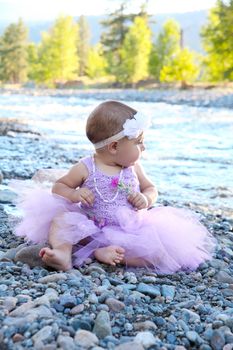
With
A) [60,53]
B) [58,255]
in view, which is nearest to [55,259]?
[58,255]

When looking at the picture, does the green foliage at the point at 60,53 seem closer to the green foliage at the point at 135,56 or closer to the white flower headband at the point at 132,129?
the green foliage at the point at 135,56

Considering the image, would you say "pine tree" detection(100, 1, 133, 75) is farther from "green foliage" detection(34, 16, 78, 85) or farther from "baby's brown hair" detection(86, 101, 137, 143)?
"baby's brown hair" detection(86, 101, 137, 143)

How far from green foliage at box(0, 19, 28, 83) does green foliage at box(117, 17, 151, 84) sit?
24.5m

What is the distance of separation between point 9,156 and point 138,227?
15.0 feet

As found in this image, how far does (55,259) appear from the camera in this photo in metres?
2.83

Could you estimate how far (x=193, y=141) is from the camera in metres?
10.9

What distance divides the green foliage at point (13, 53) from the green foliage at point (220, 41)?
118 ft

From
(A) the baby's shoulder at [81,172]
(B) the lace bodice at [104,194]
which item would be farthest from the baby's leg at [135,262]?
(A) the baby's shoulder at [81,172]

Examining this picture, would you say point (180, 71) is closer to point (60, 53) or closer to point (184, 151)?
point (60, 53)

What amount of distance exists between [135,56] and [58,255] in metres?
45.5

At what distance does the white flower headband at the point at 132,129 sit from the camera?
3.28 m

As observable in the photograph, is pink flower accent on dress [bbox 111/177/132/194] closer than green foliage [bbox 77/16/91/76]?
Yes

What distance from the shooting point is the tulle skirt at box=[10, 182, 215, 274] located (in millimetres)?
3133

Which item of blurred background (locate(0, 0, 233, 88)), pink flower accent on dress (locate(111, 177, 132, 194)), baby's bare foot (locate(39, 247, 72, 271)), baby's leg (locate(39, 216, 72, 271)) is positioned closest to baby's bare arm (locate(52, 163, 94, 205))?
pink flower accent on dress (locate(111, 177, 132, 194))
